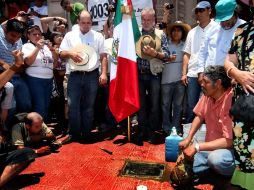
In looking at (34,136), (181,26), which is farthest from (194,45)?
(34,136)

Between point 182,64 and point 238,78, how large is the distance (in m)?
3.21

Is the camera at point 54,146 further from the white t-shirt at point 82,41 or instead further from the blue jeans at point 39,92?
the white t-shirt at point 82,41

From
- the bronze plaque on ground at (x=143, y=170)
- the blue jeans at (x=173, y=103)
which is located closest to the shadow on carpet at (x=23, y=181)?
the bronze plaque on ground at (x=143, y=170)

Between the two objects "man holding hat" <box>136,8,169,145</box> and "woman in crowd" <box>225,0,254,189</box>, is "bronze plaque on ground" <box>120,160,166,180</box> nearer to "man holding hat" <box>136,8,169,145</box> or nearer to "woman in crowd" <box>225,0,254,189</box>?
"man holding hat" <box>136,8,169,145</box>

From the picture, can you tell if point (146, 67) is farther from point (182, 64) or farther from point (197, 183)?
point (197, 183)

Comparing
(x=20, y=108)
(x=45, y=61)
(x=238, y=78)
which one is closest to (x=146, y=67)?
(x=45, y=61)

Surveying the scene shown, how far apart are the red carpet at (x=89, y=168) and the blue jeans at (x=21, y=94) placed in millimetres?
904

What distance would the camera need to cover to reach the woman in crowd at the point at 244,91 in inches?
103

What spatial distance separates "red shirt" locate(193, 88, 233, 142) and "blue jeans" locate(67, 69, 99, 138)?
229 centimetres

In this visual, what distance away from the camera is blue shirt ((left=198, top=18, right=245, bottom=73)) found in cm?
488

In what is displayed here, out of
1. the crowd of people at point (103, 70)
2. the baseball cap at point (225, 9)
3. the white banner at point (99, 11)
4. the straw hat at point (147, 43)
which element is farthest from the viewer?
the white banner at point (99, 11)

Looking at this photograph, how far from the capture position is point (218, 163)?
347 cm

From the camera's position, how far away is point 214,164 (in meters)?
3.51

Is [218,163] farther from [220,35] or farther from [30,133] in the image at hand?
[30,133]
